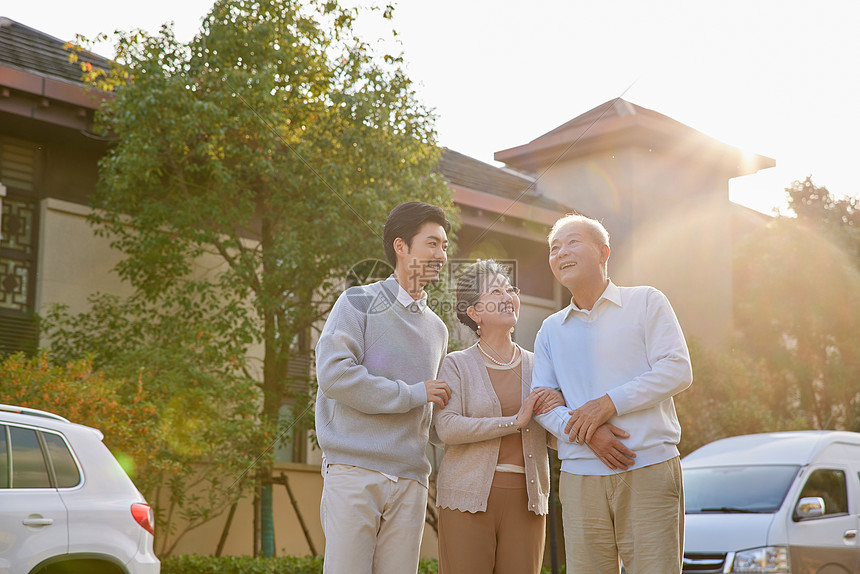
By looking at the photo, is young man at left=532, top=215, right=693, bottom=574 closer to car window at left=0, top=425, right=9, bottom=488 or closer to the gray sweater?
the gray sweater

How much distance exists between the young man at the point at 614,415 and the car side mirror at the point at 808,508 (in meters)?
4.65

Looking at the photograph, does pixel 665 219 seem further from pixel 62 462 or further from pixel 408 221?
pixel 408 221

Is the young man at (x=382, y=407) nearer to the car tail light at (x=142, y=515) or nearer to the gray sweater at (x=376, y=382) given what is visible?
the gray sweater at (x=376, y=382)

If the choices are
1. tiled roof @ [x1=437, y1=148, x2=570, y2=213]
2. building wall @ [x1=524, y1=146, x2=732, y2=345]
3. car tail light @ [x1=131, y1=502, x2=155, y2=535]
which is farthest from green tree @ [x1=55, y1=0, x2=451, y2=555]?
building wall @ [x1=524, y1=146, x2=732, y2=345]

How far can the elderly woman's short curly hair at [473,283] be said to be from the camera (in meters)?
4.03

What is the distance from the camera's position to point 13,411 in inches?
197

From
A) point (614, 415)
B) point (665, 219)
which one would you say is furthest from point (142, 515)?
point (665, 219)

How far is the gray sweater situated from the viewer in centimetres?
341

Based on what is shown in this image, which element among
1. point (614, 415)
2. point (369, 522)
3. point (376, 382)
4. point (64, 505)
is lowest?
point (64, 505)

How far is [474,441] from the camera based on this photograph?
145 inches

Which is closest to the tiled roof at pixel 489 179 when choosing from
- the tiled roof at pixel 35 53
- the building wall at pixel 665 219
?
the building wall at pixel 665 219

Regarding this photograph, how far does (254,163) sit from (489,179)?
794 centimetres

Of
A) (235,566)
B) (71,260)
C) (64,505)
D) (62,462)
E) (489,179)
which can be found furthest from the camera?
(489,179)

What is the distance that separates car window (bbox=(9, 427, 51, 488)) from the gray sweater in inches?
84.2
